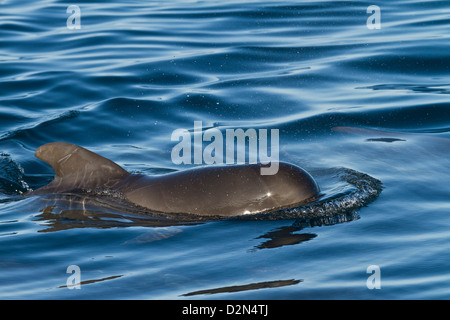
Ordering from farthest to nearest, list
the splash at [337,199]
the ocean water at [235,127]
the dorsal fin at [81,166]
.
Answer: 1. the dorsal fin at [81,166]
2. the splash at [337,199]
3. the ocean water at [235,127]

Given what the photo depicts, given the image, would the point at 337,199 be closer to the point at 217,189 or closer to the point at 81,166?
the point at 217,189

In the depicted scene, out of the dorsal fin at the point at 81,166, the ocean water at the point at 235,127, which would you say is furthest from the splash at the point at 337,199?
the dorsal fin at the point at 81,166

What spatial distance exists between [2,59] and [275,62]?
5.47 metres

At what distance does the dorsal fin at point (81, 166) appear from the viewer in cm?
729

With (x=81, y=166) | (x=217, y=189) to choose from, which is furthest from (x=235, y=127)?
(x=217, y=189)

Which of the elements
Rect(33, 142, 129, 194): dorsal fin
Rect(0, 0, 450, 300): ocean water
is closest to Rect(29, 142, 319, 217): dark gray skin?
Rect(33, 142, 129, 194): dorsal fin

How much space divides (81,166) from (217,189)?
1.41 meters

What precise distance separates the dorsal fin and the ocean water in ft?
0.73

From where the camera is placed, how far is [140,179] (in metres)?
7.30

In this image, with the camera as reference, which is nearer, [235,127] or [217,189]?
[217,189]

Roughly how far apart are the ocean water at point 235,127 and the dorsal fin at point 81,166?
0.22m

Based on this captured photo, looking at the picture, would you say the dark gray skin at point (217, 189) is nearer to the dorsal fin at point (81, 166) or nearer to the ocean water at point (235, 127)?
the dorsal fin at point (81, 166)

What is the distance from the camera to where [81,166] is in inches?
289
